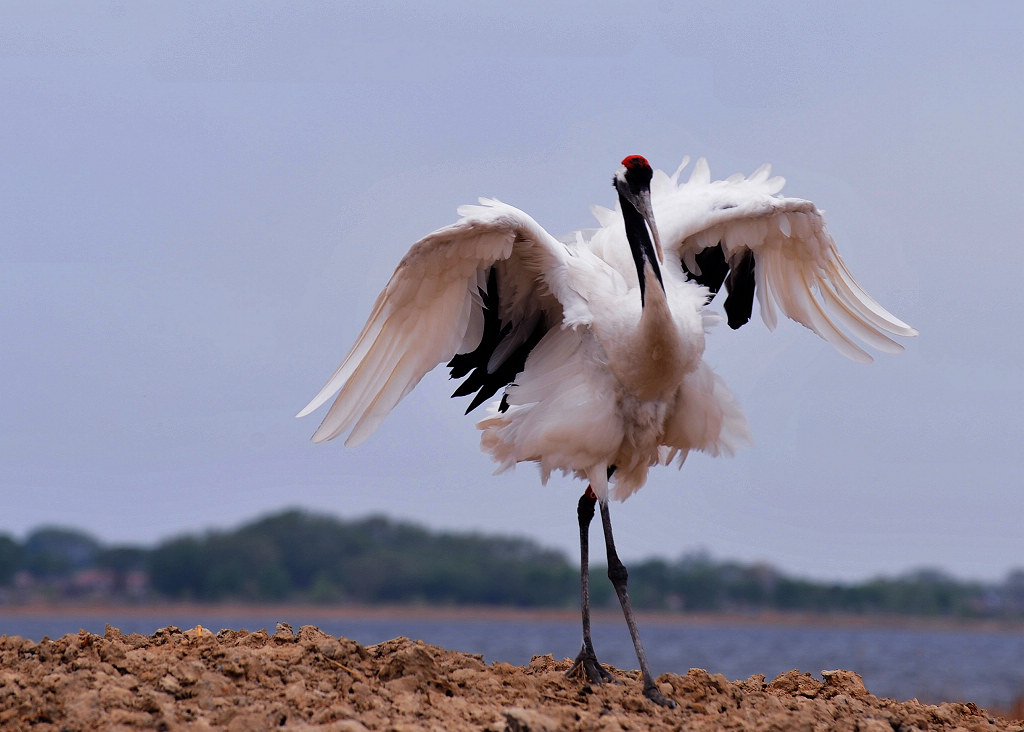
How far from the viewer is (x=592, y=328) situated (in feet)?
23.6

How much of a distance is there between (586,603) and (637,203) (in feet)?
8.66

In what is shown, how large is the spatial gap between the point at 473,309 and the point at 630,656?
24.2 m

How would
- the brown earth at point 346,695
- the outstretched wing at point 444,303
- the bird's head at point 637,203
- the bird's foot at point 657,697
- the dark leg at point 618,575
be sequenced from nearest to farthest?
the brown earth at point 346,695 < the bird's foot at point 657,697 < the outstretched wing at point 444,303 < the bird's head at point 637,203 < the dark leg at point 618,575

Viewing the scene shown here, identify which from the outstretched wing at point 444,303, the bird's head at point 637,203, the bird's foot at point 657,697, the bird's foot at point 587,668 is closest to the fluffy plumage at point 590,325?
the outstretched wing at point 444,303

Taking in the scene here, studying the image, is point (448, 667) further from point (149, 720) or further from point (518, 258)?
point (518, 258)

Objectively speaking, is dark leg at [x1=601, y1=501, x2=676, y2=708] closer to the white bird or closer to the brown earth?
the white bird

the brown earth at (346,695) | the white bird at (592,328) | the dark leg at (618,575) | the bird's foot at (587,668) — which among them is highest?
the white bird at (592,328)

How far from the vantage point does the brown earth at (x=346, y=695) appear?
18.0ft

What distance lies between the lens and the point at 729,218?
25.2 feet

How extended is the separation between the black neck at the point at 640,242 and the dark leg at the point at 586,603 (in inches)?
63.6

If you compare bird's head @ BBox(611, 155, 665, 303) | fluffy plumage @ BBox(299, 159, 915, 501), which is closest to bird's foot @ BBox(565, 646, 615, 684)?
fluffy plumage @ BBox(299, 159, 915, 501)

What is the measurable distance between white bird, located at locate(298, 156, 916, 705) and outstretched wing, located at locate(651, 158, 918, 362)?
0.01 meters

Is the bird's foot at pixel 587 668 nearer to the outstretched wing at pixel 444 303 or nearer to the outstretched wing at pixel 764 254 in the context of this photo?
the outstretched wing at pixel 444 303

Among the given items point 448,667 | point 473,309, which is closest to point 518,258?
point 473,309
